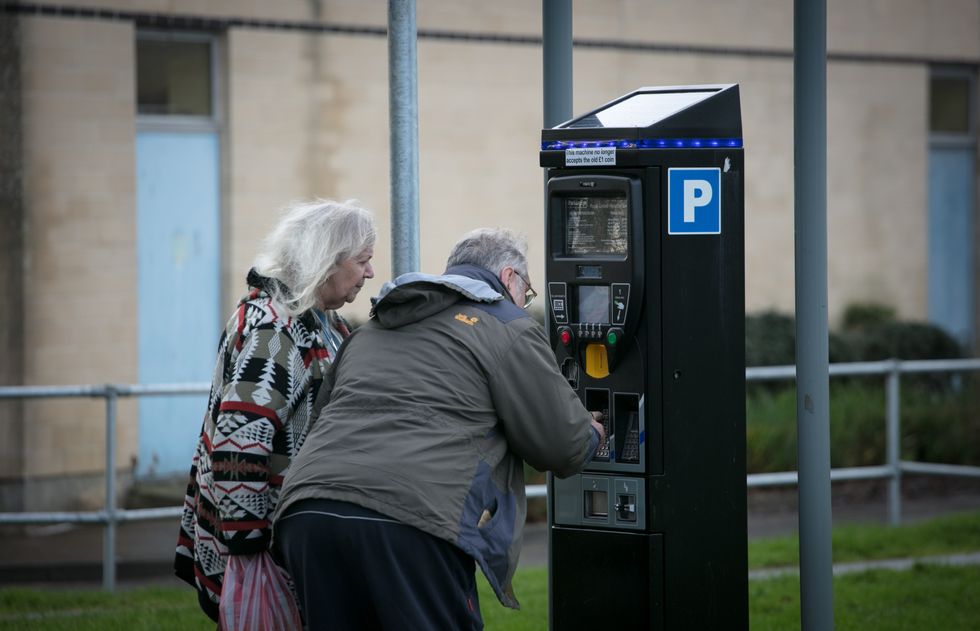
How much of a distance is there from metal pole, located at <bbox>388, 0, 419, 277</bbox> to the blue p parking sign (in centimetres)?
81

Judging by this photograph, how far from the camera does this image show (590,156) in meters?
4.26

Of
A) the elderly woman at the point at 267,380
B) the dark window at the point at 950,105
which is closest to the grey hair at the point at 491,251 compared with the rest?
the elderly woman at the point at 267,380

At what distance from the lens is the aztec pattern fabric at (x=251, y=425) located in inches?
143

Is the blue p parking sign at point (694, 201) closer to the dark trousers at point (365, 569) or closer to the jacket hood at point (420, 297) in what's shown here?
the jacket hood at point (420, 297)

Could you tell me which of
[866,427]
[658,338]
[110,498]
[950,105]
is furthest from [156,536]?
[950,105]

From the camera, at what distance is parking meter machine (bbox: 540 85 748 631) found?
421 cm

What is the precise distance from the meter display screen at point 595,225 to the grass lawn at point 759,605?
2091mm

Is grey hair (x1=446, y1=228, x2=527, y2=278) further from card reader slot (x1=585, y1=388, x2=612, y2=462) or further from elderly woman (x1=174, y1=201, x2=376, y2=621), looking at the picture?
card reader slot (x1=585, y1=388, x2=612, y2=462)

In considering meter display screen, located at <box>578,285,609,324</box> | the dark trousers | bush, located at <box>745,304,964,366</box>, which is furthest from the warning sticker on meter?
bush, located at <box>745,304,964,366</box>

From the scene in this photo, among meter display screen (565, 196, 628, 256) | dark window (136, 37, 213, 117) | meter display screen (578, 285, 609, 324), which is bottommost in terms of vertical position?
meter display screen (578, 285, 609, 324)

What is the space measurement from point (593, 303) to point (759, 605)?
8.10 ft

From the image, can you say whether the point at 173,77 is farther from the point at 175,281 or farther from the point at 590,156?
the point at 590,156

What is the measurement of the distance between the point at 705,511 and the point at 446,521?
123 cm

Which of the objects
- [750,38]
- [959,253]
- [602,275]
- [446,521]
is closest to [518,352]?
[446,521]
